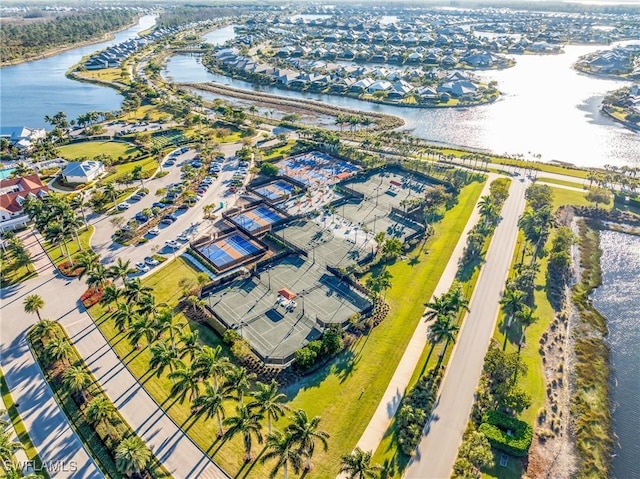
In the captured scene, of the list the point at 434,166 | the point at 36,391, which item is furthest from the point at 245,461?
the point at 434,166

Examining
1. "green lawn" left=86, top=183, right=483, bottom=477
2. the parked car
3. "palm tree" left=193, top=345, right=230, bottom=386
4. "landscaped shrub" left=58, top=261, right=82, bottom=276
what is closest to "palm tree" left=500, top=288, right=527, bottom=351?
"green lawn" left=86, top=183, right=483, bottom=477

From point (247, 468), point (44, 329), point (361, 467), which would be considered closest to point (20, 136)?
point (44, 329)

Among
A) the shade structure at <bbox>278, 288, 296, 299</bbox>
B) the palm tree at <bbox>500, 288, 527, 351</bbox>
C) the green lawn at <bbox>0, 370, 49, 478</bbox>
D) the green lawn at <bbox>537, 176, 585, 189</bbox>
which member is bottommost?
the green lawn at <bbox>0, 370, 49, 478</bbox>

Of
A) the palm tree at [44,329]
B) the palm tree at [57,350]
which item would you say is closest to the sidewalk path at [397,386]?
the palm tree at [57,350]

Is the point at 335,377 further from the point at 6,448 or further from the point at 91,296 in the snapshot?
the point at 91,296

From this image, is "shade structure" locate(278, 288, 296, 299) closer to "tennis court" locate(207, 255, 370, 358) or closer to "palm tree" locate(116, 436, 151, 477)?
"tennis court" locate(207, 255, 370, 358)

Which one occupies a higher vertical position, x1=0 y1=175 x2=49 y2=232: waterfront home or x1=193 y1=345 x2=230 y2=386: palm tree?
x1=193 y1=345 x2=230 y2=386: palm tree
